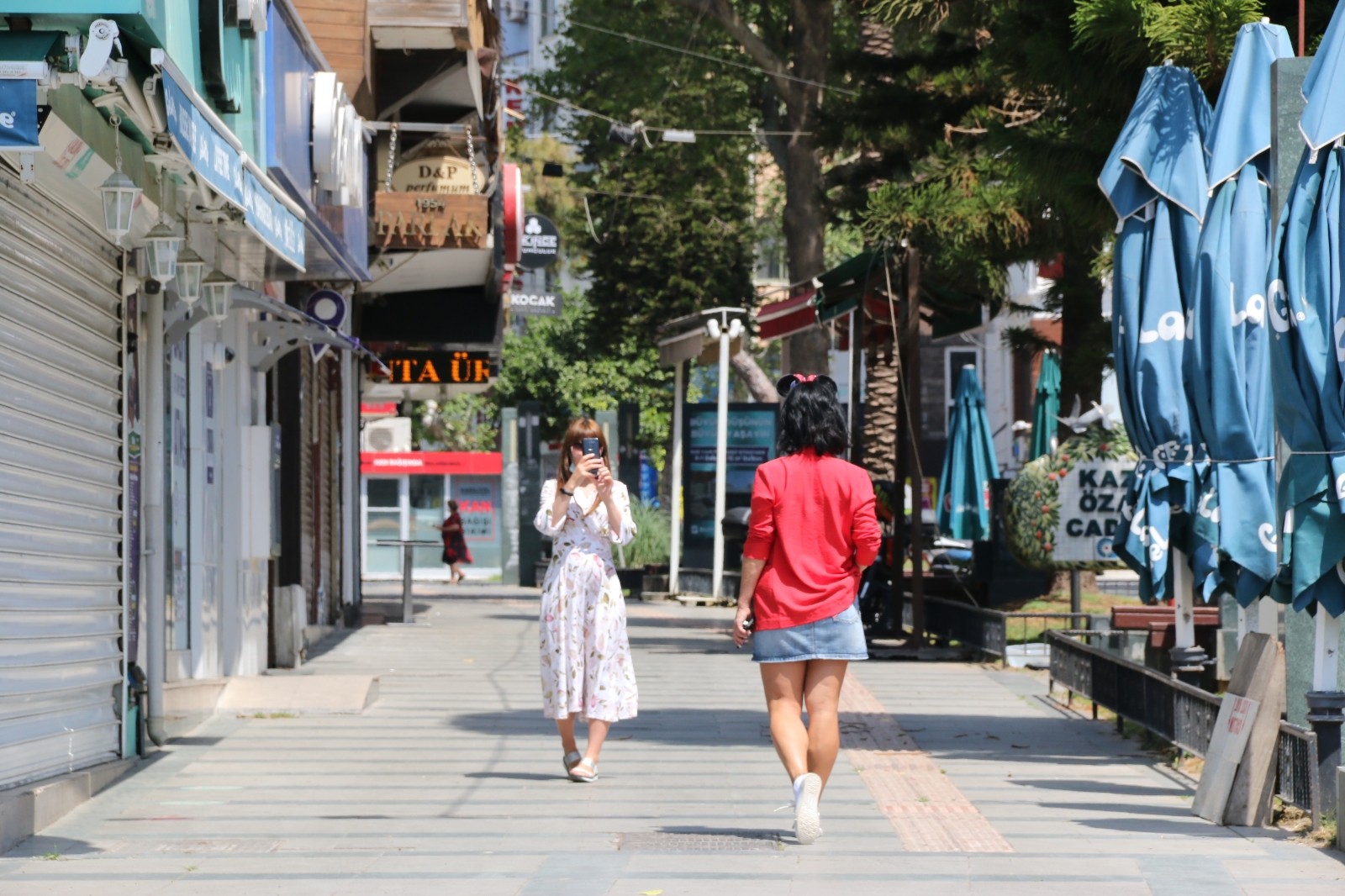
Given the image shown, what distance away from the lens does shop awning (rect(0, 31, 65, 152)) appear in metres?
6.16

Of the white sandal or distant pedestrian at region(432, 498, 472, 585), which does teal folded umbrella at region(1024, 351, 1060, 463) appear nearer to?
distant pedestrian at region(432, 498, 472, 585)

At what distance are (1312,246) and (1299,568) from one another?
4.09 feet

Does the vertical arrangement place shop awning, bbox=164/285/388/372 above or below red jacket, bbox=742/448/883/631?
above

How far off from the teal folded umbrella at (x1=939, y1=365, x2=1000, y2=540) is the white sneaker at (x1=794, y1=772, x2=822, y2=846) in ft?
51.7

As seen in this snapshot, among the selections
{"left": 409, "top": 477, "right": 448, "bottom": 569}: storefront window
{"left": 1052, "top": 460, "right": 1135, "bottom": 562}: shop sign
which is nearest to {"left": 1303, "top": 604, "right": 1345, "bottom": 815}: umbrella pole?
{"left": 1052, "top": 460, "right": 1135, "bottom": 562}: shop sign

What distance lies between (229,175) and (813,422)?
2.78 metres

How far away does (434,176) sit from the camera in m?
18.2

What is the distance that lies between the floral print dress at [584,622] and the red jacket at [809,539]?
5.64 feet

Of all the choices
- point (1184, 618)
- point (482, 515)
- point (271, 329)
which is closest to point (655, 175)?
point (482, 515)

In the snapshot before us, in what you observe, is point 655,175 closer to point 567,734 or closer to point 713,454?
point 713,454

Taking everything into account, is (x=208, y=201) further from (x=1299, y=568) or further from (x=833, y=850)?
(x=1299, y=568)

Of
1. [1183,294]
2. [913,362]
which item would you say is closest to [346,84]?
[913,362]

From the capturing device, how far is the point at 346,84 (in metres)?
16.0

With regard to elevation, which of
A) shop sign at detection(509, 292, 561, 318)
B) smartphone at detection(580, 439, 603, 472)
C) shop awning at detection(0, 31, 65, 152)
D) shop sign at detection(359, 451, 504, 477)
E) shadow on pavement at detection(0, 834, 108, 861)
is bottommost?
shadow on pavement at detection(0, 834, 108, 861)
